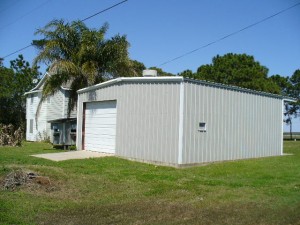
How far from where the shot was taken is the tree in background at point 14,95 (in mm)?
37781

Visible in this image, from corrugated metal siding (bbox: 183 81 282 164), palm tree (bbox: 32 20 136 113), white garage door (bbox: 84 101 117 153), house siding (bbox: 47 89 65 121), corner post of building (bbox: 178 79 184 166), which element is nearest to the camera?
corner post of building (bbox: 178 79 184 166)

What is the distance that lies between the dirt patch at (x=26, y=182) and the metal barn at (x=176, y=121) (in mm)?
5357

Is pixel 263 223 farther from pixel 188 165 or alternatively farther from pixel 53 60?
pixel 53 60

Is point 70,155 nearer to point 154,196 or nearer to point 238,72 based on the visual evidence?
point 154,196

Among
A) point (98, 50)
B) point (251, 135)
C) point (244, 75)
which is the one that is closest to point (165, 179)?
point (251, 135)

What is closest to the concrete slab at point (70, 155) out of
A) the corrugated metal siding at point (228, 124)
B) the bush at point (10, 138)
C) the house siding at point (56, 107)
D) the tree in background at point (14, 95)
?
the corrugated metal siding at point (228, 124)

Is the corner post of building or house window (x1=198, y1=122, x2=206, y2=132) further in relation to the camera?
house window (x1=198, y1=122, x2=206, y2=132)

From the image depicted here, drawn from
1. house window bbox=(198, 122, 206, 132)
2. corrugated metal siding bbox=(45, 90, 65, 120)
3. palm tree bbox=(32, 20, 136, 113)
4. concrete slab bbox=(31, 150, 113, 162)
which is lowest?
concrete slab bbox=(31, 150, 113, 162)

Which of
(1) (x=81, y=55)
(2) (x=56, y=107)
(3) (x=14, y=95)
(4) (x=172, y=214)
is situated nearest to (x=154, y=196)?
(4) (x=172, y=214)

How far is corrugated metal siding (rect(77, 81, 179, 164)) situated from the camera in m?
14.6

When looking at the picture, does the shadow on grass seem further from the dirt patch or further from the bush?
the bush

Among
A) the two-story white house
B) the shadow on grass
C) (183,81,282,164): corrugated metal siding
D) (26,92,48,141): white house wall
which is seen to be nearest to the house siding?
the two-story white house

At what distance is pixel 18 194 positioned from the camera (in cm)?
919

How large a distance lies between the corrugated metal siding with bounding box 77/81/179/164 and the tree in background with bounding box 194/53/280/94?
26.4 m
